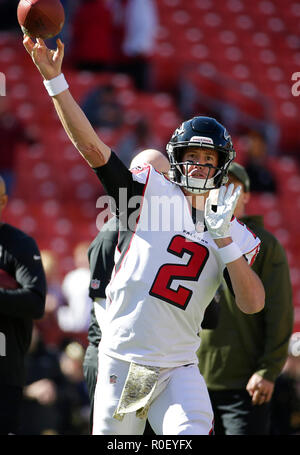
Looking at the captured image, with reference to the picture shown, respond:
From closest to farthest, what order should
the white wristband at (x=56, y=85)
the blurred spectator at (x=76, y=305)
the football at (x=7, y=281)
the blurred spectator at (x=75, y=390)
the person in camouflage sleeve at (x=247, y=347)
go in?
the white wristband at (x=56, y=85)
the football at (x=7, y=281)
the person in camouflage sleeve at (x=247, y=347)
the blurred spectator at (x=75, y=390)
the blurred spectator at (x=76, y=305)

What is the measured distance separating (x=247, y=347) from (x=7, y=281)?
138 centimetres

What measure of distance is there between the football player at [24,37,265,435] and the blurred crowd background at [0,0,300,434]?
421 cm

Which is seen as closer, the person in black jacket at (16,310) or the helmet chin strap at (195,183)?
the helmet chin strap at (195,183)

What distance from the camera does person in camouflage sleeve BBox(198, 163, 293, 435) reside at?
4410 mm

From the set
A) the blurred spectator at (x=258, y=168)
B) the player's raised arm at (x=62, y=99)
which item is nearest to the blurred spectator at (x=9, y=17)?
the blurred spectator at (x=258, y=168)

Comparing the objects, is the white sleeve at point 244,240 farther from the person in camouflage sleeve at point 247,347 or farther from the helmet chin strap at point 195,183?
the person in camouflage sleeve at point 247,347

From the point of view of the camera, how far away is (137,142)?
935 centimetres

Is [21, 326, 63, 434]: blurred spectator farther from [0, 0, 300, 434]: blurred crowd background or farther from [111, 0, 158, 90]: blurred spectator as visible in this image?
[111, 0, 158, 90]: blurred spectator

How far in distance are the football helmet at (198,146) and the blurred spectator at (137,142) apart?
5.80m

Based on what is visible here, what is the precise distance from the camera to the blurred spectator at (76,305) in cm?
668

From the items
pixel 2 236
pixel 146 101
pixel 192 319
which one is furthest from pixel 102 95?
pixel 192 319

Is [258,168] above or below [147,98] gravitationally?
below

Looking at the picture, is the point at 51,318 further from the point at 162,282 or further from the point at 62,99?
the point at 62,99

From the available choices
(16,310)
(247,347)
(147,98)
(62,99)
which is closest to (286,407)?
(247,347)
